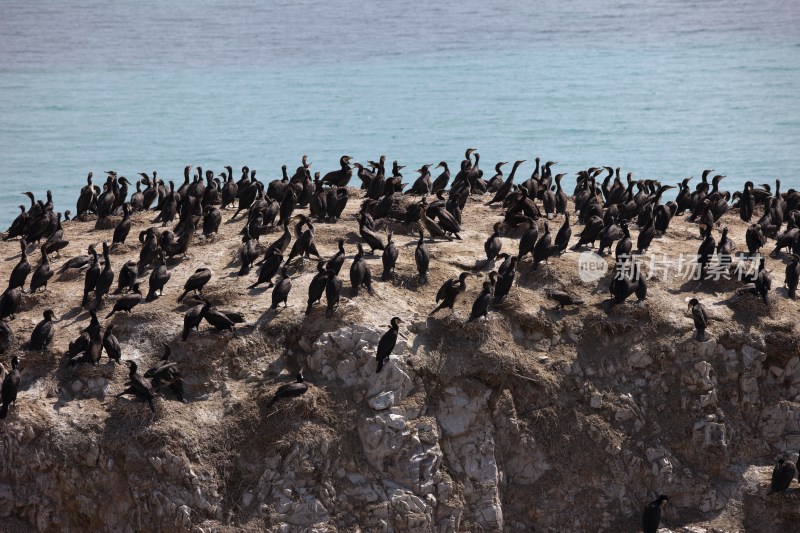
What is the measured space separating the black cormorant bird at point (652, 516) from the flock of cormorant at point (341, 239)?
4cm

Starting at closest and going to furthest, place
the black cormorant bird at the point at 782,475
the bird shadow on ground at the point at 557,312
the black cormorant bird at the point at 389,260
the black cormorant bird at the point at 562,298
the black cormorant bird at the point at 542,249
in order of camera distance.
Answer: the black cormorant bird at the point at 782,475, the black cormorant bird at the point at 562,298, the bird shadow on ground at the point at 557,312, the black cormorant bird at the point at 389,260, the black cormorant bird at the point at 542,249

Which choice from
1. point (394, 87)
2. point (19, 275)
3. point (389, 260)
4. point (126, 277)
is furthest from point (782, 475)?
point (394, 87)

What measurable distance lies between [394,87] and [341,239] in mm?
43433

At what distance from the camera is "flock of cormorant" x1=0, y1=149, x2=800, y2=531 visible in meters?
19.0

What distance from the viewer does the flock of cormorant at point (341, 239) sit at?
1900 centimetres

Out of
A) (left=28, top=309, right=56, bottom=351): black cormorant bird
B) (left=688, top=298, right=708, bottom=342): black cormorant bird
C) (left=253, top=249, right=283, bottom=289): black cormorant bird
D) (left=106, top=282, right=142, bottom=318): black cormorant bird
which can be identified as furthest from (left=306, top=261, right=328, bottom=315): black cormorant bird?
(left=688, top=298, right=708, bottom=342): black cormorant bird

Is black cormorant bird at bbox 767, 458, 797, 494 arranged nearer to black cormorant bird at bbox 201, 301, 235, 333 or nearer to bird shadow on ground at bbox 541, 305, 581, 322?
bird shadow on ground at bbox 541, 305, 581, 322

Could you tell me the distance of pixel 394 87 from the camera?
64438mm

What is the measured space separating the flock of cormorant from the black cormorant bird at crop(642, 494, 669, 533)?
0.04 meters

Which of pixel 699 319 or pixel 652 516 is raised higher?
pixel 699 319

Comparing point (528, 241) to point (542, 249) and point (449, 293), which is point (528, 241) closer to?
point (542, 249)

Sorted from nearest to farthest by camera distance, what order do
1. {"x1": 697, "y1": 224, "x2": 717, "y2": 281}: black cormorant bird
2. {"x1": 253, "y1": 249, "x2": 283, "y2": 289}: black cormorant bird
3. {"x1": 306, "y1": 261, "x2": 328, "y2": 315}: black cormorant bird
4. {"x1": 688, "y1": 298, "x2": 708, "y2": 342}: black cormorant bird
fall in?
1. {"x1": 306, "y1": 261, "x2": 328, "y2": 315}: black cormorant bird
2. {"x1": 688, "y1": 298, "x2": 708, "y2": 342}: black cormorant bird
3. {"x1": 253, "y1": 249, "x2": 283, "y2": 289}: black cormorant bird
4. {"x1": 697, "y1": 224, "x2": 717, "y2": 281}: black cormorant bird

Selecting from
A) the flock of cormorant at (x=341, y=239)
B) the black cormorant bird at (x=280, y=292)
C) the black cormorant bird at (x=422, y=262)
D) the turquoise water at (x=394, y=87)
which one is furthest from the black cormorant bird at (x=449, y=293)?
the turquoise water at (x=394, y=87)

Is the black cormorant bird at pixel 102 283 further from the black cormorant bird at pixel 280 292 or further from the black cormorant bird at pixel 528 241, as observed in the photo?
the black cormorant bird at pixel 528 241
